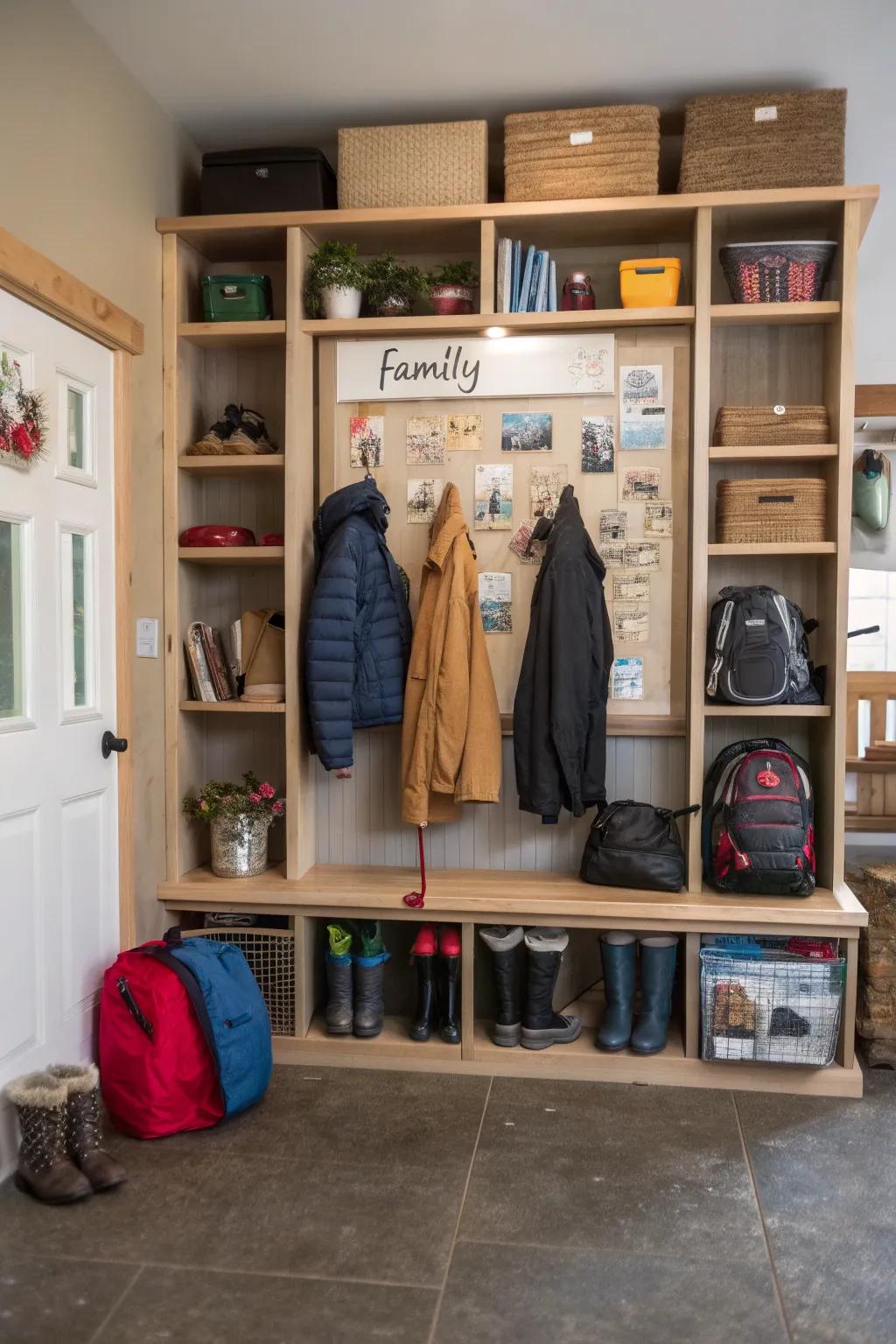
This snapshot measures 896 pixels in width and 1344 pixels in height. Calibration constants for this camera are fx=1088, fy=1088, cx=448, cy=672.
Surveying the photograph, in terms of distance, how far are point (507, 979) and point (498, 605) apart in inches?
46.5

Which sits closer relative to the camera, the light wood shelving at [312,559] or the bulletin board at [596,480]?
the light wood shelving at [312,559]

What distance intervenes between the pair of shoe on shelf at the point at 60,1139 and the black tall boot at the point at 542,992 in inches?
50.0

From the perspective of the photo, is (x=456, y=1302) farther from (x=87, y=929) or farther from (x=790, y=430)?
(x=790, y=430)

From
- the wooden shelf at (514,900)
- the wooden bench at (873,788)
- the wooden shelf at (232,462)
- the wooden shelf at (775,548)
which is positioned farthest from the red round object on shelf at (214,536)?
the wooden bench at (873,788)

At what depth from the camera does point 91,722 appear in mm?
3041

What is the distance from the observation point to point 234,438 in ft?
11.5

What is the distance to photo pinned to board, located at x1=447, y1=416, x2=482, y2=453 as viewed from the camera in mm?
3551

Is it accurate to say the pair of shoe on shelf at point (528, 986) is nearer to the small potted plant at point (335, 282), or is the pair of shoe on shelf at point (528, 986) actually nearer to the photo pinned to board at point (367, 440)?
the photo pinned to board at point (367, 440)

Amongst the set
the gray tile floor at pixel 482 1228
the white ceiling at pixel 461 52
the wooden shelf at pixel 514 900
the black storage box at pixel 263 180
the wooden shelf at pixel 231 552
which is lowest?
the gray tile floor at pixel 482 1228

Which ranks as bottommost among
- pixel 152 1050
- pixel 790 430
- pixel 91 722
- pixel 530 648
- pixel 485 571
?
pixel 152 1050

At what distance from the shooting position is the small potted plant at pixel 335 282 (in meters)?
3.44

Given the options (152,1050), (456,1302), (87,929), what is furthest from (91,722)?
(456,1302)

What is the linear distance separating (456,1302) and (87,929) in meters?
1.44

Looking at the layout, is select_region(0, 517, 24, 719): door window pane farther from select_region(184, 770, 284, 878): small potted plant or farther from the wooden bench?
the wooden bench
